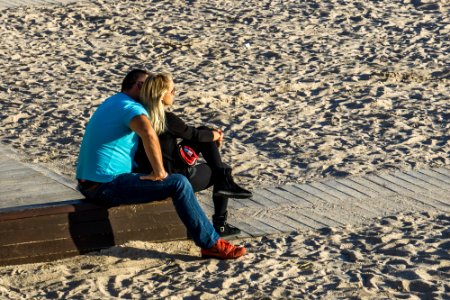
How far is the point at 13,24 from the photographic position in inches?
556

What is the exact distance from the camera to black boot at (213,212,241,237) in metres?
7.07

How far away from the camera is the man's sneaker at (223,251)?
261 inches

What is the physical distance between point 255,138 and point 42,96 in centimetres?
265

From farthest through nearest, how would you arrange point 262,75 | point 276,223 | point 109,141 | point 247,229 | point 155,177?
point 262,75
point 276,223
point 247,229
point 109,141
point 155,177

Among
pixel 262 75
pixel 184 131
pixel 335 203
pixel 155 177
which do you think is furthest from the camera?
pixel 262 75

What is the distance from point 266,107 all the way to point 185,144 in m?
3.28

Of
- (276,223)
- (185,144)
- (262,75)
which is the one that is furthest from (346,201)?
(262,75)

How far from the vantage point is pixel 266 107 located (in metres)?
10.3

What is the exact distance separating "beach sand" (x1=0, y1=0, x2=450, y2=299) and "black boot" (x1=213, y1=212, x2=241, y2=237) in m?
0.18

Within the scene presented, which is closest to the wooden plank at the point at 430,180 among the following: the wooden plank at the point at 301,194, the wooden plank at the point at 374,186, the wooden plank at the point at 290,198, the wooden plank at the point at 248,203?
the wooden plank at the point at 374,186

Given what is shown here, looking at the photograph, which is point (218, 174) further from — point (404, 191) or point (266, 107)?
point (266, 107)

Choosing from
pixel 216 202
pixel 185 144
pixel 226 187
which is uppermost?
pixel 185 144

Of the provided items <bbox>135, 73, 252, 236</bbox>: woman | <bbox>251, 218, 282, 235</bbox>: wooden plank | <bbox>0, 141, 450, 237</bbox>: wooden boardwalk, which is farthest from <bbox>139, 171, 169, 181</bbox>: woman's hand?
<bbox>251, 218, 282, 235</bbox>: wooden plank

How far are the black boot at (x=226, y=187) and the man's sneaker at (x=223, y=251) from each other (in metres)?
0.48
